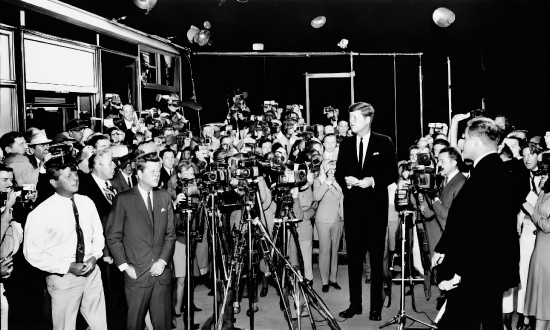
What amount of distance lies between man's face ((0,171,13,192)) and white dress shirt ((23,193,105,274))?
23 cm

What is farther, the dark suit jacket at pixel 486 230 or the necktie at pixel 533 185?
the necktie at pixel 533 185

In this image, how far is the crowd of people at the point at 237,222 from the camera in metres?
3.10

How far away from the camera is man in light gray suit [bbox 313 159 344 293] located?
18.8 ft

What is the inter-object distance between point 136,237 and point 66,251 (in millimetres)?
449

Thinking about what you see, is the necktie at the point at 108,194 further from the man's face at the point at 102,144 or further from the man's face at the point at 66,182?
the man's face at the point at 66,182

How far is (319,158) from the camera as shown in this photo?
5434 millimetres

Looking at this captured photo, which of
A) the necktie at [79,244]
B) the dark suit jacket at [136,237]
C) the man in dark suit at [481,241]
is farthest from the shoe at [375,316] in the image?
the necktie at [79,244]

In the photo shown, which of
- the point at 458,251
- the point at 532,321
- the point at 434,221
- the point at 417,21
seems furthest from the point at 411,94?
the point at 458,251

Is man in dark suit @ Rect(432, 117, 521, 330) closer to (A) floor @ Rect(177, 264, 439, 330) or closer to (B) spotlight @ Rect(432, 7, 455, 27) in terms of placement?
(A) floor @ Rect(177, 264, 439, 330)

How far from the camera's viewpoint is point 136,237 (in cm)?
379

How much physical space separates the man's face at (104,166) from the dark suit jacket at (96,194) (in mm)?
73

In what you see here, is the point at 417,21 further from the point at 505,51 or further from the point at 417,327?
the point at 417,327

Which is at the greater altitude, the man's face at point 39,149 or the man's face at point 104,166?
the man's face at point 39,149

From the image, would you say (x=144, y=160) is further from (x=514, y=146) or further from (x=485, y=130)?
(x=514, y=146)
